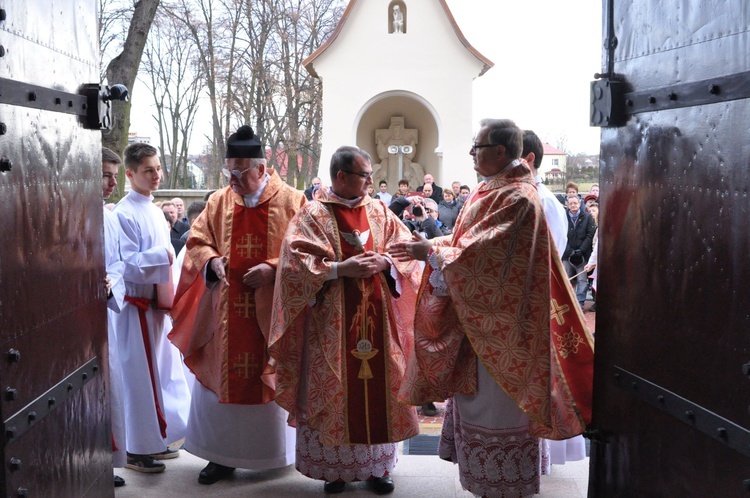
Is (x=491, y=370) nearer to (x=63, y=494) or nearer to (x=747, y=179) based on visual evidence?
(x=747, y=179)

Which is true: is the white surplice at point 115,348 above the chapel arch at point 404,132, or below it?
below

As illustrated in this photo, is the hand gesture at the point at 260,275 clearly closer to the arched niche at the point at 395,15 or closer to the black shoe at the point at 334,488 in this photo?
the black shoe at the point at 334,488

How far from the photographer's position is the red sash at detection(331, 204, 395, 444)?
12.9 ft

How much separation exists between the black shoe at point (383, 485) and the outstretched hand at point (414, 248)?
1.19 meters

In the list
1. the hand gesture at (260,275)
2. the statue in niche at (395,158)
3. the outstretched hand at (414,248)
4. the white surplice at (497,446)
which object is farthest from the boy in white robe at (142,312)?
the statue in niche at (395,158)

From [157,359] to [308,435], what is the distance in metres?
1.03

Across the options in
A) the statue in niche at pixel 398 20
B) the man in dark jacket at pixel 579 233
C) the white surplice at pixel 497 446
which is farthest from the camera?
the statue in niche at pixel 398 20

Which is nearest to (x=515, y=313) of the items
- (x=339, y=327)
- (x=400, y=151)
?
(x=339, y=327)

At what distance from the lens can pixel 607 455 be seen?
10.5ft

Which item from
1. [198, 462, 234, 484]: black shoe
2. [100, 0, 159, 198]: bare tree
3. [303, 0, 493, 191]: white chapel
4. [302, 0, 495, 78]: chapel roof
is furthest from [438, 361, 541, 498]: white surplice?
[302, 0, 495, 78]: chapel roof

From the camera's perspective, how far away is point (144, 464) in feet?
14.6

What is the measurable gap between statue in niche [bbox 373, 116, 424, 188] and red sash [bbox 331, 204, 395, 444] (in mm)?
18725

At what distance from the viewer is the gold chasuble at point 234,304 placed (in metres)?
4.23

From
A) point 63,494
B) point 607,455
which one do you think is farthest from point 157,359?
point 607,455
